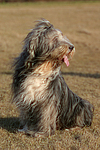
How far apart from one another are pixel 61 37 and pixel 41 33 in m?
0.26

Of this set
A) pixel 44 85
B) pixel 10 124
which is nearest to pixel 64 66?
pixel 10 124

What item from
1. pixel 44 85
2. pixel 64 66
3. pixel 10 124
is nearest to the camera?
pixel 44 85

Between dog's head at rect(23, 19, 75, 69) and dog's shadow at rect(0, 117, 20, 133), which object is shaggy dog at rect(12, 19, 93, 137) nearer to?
dog's head at rect(23, 19, 75, 69)

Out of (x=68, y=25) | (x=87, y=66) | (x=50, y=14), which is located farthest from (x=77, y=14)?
(x=87, y=66)

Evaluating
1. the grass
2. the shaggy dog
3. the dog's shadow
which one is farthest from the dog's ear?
the dog's shadow

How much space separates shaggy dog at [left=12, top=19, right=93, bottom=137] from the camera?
9.74 feet

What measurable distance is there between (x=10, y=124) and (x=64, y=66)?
4.44 metres

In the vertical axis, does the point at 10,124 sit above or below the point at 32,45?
below

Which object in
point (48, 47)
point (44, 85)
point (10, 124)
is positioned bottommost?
point (10, 124)

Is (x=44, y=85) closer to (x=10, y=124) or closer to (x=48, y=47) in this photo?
(x=48, y=47)

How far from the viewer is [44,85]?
10.3 ft

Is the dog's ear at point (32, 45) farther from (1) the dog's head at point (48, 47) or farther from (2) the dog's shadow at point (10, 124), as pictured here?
(2) the dog's shadow at point (10, 124)

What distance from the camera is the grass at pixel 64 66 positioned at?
10.6ft

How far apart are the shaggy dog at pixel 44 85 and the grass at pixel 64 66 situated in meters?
0.22
